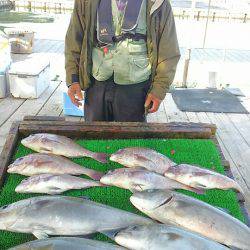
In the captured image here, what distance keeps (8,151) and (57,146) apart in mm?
337

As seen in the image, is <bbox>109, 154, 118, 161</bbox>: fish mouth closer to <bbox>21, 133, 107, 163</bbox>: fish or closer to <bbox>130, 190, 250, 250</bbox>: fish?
<bbox>21, 133, 107, 163</bbox>: fish

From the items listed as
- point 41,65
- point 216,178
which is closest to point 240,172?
point 216,178

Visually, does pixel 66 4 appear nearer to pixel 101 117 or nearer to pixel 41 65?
pixel 41 65

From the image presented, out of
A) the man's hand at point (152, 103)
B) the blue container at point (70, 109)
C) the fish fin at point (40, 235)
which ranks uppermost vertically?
the man's hand at point (152, 103)

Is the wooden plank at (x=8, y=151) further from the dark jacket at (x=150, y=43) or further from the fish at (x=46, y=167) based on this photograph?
the dark jacket at (x=150, y=43)

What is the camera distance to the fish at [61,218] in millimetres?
1690

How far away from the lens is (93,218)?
68.4 inches

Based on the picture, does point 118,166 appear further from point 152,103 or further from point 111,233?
point 152,103

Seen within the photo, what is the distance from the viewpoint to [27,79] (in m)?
6.04

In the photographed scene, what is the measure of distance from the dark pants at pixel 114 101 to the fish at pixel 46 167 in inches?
34.5

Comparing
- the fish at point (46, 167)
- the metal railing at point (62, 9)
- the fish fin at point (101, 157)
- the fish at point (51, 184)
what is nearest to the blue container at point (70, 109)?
the fish fin at point (101, 157)

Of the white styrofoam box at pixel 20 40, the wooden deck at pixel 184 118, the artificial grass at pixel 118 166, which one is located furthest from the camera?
the white styrofoam box at pixel 20 40

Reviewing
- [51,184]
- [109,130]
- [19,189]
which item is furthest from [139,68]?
[19,189]

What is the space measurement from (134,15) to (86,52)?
48 centimetres
